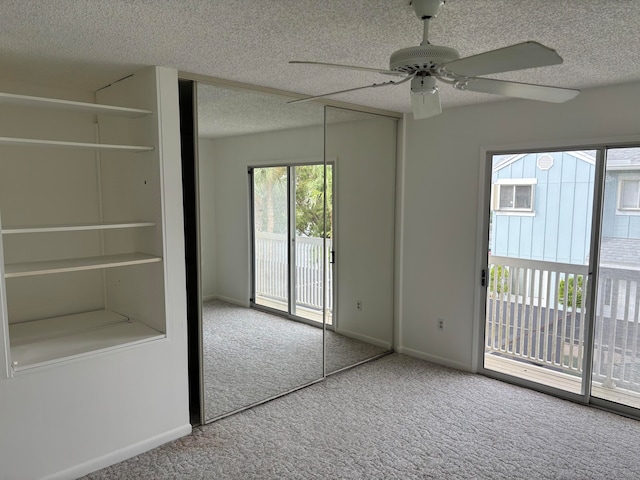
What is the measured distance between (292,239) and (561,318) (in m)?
2.27

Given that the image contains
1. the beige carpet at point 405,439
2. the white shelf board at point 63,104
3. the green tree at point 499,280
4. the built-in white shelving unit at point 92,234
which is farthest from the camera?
the green tree at point 499,280

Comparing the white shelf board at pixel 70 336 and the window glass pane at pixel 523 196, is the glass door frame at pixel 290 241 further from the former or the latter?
the window glass pane at pixel 523 196

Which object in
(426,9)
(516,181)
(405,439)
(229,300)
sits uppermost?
(426,9)

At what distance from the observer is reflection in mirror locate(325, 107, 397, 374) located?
4.07m

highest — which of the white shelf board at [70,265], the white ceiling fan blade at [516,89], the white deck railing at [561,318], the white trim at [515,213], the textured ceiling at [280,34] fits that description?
the textured ceiling at [280,34]

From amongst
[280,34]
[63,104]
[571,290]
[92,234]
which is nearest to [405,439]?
[571,290]

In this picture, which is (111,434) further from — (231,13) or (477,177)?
(477,177)

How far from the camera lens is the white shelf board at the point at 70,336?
2.53 meters

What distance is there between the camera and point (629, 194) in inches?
129

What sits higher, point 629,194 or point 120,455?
point 629,194

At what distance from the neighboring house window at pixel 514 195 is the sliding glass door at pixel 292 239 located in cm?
144

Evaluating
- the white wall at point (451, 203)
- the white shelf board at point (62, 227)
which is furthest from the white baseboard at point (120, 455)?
the white wall at point (451, 203)

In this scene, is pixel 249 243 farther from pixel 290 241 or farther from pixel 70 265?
pixel 70 265

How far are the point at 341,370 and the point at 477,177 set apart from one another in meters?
2.08
